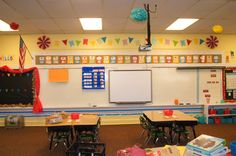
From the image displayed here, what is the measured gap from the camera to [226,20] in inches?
216

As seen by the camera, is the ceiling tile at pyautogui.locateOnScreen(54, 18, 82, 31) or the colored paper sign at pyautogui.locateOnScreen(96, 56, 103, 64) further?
the colored paper sign at pyautogui.locateOnScreen(96, 56, 103, 64)

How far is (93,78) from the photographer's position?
6984mm

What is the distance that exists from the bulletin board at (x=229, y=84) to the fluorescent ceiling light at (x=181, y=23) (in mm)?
2389

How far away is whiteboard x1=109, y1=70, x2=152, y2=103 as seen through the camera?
7012 millimetres

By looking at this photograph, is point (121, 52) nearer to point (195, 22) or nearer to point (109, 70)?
point (109, 70)

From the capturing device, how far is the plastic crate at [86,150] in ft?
8.17

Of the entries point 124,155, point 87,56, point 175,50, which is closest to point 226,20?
point 175,50

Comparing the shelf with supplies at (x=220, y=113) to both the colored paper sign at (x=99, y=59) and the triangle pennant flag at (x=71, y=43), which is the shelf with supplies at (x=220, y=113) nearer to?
the colored paper sign at (x=99, y=59)

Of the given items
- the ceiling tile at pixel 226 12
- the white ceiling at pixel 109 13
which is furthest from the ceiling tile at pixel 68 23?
the ceiling tile at pixel 226 12

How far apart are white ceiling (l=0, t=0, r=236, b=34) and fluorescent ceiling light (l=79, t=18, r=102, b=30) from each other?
0.45 ft

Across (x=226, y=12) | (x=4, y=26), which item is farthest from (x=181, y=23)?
(x=4, y=26)

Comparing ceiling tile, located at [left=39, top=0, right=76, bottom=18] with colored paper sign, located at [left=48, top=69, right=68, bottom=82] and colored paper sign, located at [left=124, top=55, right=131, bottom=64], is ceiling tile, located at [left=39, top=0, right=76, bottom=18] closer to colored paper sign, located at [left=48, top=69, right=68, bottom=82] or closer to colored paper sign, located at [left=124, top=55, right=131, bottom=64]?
colored paper sign, located at [left=48, top=69, right=68, bottom=82]

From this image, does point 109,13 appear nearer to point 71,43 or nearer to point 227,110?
point 71,43

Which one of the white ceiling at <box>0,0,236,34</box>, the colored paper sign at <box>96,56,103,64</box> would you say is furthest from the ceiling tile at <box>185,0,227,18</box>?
the colored paper sign at <box>96,56,103,64</box>
